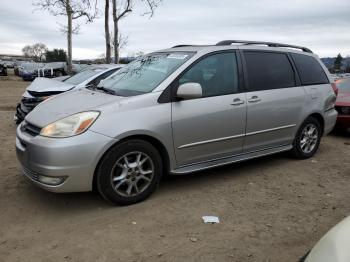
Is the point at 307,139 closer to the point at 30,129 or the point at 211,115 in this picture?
the point at 211,115

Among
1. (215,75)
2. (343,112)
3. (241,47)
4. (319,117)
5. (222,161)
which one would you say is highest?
(241,47)

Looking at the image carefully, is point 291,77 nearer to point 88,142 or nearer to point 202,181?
point 202,181

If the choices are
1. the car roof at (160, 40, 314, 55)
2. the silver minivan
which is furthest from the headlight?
the car roof at (160, 40, 314, 55)

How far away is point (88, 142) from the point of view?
388 centimetres

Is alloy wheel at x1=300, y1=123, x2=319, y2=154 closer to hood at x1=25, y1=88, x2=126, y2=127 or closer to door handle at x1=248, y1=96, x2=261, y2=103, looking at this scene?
door handle at x1=248, y1=96, x2=261, y2=103

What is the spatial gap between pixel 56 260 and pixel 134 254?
0.62m

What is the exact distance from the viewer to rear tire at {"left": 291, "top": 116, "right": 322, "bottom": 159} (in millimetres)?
5965

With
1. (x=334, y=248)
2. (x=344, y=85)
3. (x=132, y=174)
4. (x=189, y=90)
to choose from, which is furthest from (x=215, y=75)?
(x=344, y=85)

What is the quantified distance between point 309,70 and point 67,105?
12.0ft

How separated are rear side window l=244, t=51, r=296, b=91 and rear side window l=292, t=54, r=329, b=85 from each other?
0.21 meters

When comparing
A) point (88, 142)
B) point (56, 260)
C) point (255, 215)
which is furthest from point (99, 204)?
point (255, 215)

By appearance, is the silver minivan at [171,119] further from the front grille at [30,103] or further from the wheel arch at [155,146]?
the front grille at [30,103]

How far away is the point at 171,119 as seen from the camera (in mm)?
4387

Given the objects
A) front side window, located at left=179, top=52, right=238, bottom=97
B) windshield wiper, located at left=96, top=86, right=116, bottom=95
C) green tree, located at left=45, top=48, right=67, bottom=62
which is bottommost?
windshield wiper, located at left=96, top=86, right=116, bottom=95
